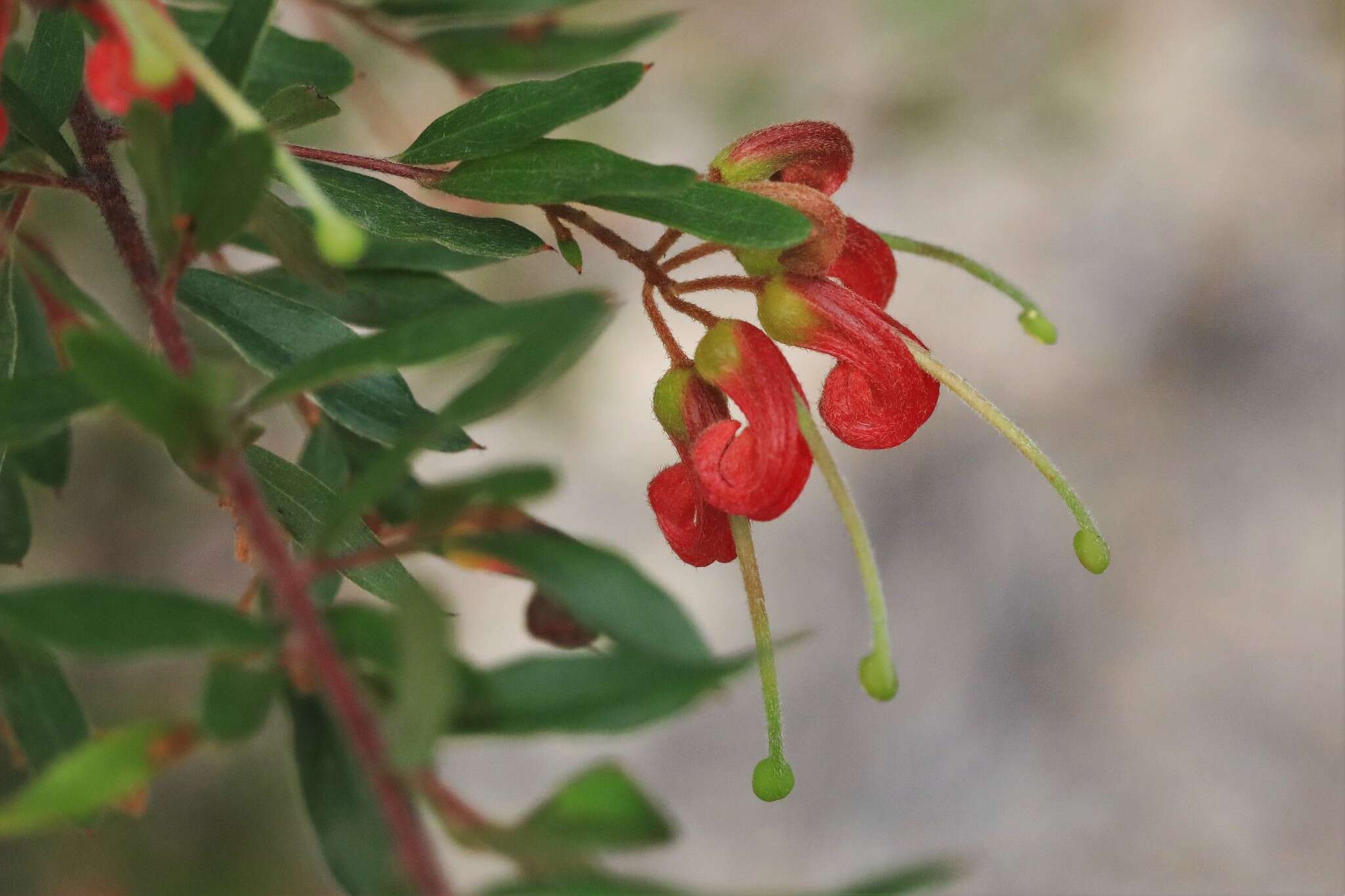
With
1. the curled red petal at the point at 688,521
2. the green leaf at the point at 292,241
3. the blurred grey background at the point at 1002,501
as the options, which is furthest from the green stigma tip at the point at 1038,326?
the blurred grey background at the point at 1002,501

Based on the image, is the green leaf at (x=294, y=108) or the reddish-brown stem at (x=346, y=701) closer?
the reddish-brown stem at (x=346, y=701)

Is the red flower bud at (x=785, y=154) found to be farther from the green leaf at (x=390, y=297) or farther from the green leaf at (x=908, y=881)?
the green leaf at (x=908, y=881)

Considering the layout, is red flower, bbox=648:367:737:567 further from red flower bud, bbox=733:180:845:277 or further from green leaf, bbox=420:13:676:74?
green leaf, bbox=420:13:676:74

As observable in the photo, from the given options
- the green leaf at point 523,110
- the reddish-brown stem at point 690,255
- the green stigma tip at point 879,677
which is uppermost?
the green leaf at point 523,110

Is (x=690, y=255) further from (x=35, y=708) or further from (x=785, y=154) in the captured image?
(x=35, y=708)

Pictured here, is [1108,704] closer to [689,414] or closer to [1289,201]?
[1289,201]

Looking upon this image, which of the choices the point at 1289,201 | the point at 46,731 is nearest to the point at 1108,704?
the point at 1289,201

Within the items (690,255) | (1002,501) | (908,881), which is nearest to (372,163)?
(690,255)
